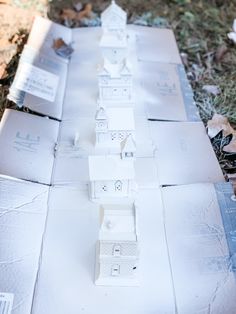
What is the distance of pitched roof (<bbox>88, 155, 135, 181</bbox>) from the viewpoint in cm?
166

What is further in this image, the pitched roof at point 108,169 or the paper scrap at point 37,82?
the paper scrap at point 37,82

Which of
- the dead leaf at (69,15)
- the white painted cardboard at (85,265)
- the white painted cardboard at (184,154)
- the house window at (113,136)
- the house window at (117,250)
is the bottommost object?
the white painted cardboard at (85,265)

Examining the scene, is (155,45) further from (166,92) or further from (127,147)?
(127,147)

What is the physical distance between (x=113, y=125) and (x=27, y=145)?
1.18 ft

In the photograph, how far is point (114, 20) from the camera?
249cm

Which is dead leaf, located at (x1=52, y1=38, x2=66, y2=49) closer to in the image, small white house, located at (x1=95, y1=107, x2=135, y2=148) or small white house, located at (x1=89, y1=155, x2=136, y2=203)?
small white house, located at (x1=95, y1=107, x2=135, y2=148)

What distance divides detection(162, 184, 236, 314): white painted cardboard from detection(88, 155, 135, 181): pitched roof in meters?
0.21

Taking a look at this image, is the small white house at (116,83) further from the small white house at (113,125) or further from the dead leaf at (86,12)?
the dead leaf at (86,12)

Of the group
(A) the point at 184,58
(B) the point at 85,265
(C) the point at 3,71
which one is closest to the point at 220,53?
(A) the point at 184,58

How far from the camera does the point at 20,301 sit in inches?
56.9

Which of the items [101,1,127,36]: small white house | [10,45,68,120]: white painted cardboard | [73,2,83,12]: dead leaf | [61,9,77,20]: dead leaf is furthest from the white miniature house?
[73,2,83,12]: dead leaf

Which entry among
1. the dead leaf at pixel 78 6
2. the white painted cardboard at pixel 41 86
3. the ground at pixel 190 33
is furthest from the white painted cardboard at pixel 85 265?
the dead leaf at pixel 78 6

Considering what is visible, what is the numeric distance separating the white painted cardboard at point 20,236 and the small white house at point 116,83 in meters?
0.62

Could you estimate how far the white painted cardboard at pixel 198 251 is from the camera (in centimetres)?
147
